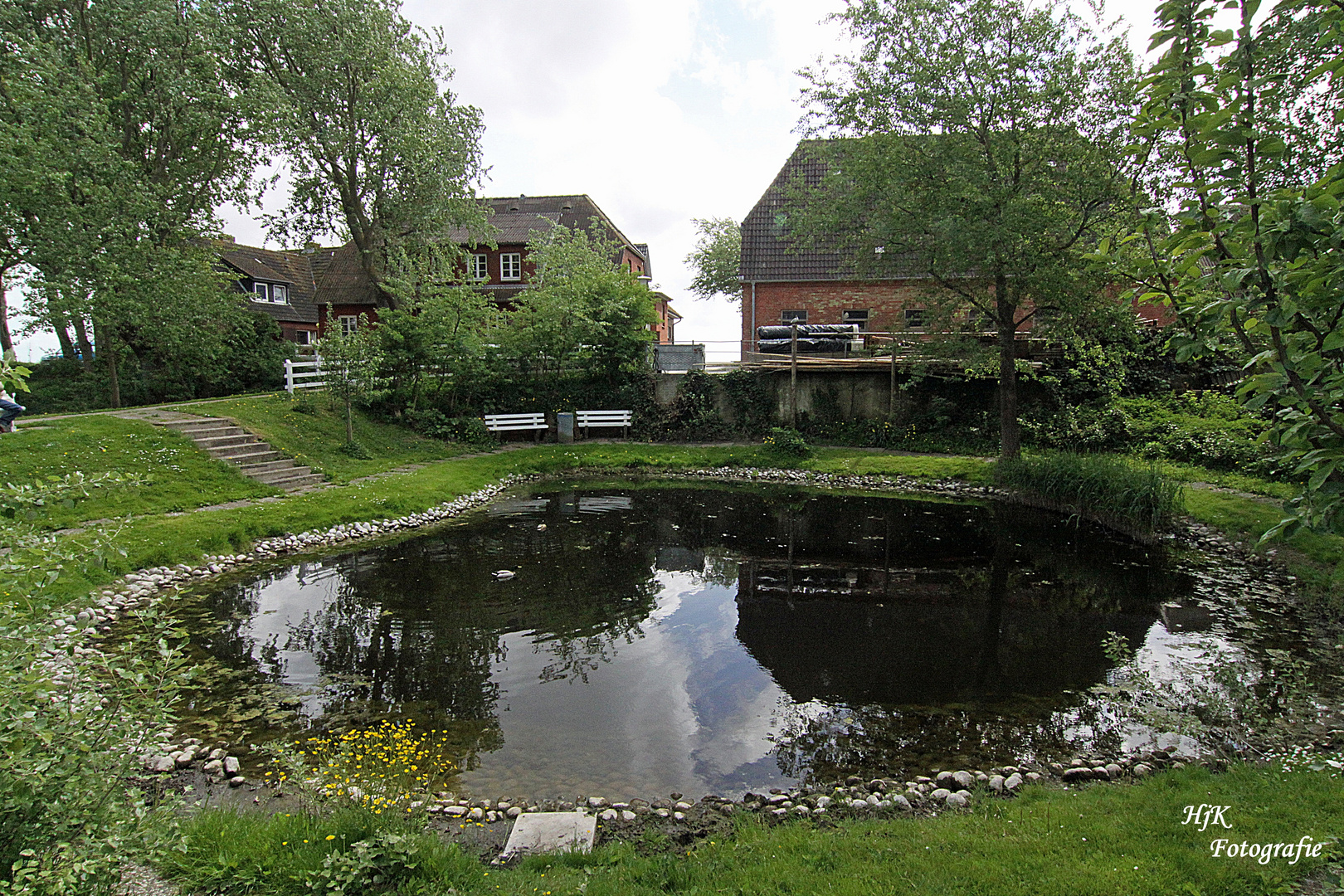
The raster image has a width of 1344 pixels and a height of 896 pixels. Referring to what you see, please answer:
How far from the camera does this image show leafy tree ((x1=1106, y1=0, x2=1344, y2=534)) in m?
2.38

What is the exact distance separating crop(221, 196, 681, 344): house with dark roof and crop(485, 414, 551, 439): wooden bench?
48.0 feet

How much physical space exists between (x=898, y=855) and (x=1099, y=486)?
11.9 m

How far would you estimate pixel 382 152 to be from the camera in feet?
71.3

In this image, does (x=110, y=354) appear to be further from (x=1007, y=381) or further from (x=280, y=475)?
(x=1007, y=381)

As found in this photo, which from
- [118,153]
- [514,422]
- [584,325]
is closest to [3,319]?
[118,153]

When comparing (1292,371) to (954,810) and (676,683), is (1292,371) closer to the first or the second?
(954,810)

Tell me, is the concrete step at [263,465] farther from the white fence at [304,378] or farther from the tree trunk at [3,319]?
the tree trunk at [3,319]

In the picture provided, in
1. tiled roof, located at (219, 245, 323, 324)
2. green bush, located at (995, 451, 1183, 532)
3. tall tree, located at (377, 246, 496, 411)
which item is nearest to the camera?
green bush, located at (995, 451, 1183, 532)

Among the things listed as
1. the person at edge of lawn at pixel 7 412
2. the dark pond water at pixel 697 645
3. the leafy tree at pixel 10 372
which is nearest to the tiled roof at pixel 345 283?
the person at edge of lawn at pixel 7 412

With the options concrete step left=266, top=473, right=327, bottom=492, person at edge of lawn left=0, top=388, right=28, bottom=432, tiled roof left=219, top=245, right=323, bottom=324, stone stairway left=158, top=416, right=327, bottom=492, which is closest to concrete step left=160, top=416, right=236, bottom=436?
stone stairway left=158, top=416, right=327, bottom=492

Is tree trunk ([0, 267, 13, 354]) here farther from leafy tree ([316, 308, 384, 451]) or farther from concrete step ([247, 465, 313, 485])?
concrete step ([247, 465, 313, 485])

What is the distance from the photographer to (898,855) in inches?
156

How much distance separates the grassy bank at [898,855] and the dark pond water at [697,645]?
1.12 metres

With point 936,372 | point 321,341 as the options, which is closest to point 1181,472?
point 936,372
